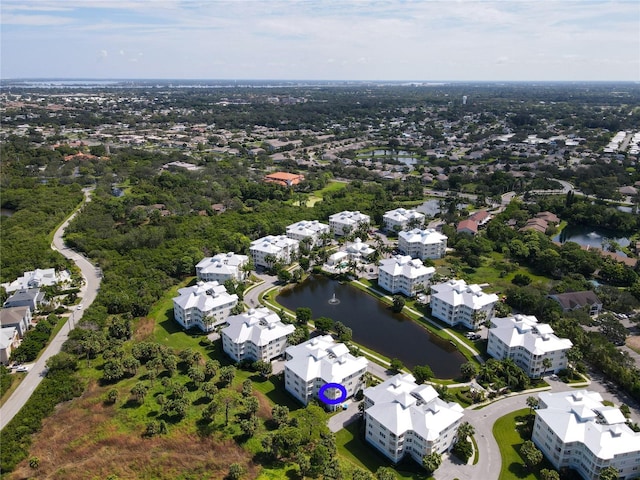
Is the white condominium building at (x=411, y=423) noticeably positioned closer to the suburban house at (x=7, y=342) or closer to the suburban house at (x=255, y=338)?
the suburban house at (x=255, y=338)

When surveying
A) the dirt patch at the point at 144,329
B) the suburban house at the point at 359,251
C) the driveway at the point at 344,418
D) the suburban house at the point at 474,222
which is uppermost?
the suburban house at the point at 474,222

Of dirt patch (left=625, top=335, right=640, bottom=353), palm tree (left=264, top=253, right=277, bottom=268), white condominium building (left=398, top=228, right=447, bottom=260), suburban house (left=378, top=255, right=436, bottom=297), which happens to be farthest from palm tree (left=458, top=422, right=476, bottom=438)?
white condominium building (left=398, top=228, right=447, bottom=260)

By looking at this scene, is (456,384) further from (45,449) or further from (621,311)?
(45,449)

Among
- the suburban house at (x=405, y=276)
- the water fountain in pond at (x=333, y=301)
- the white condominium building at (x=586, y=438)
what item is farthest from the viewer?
the suburban house at (x=405, y=276)

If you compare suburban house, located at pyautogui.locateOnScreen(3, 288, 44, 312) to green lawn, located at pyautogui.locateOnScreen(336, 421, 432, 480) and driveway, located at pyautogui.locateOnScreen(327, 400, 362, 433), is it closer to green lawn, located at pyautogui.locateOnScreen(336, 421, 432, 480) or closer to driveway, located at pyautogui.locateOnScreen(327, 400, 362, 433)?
driveway, located at pyautogui.locateOnScreen(327, 400, 362, 433)

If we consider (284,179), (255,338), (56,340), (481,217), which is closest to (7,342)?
(56,340)

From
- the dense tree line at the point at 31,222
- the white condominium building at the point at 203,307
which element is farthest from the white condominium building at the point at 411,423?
the dense tree line at the point at 31,222
